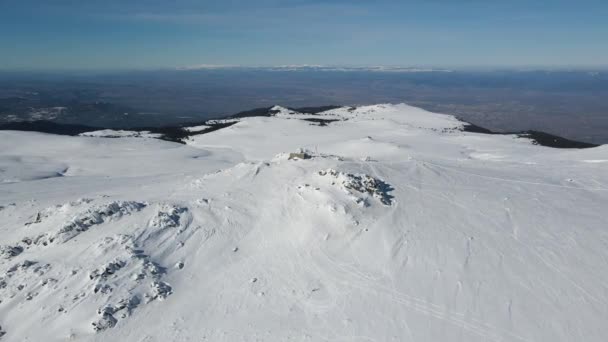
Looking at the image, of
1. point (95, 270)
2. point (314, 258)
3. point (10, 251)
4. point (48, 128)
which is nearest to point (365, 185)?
point (314, 258)

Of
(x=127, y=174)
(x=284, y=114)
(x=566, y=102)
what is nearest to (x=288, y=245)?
(x=127, y=174)

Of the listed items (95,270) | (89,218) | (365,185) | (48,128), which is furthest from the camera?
(48,128)

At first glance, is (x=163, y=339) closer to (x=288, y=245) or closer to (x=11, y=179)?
(x=288, y=245)

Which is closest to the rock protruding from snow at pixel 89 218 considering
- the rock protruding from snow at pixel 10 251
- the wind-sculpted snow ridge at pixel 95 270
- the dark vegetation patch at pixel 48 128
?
the wind-sculpted snow ridge at pixel 95 270

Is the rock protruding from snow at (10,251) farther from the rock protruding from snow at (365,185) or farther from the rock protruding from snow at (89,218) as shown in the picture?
the rock protruding from snow at (365,185)

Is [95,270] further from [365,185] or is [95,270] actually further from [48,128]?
[48,128]

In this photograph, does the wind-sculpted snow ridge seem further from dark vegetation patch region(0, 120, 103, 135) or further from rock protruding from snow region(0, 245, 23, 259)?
dark vegetation patch region(0, 120, 103, 135)

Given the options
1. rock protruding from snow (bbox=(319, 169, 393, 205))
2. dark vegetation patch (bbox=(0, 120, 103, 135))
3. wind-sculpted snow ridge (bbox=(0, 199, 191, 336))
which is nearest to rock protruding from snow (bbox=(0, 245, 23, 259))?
wind-sculpted snow ridge (bbox=(0, 199, 191, 336))
